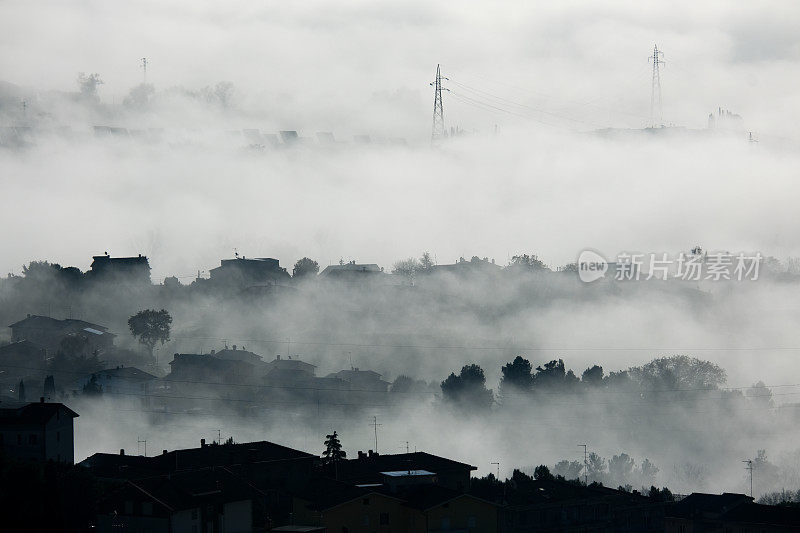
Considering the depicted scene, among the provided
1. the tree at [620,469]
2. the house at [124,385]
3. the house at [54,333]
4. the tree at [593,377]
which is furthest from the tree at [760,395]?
the house at [54,333]

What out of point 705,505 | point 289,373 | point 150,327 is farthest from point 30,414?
point 150,327

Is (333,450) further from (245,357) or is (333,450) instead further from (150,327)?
(150,327)

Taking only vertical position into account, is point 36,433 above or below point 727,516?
above

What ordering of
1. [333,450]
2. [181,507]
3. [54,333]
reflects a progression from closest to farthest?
[181,507] → [333,450] → [54,333]

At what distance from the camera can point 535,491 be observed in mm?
82375

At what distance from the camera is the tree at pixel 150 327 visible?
185 m

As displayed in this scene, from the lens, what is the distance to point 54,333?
595 feet

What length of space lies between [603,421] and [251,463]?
254 feet

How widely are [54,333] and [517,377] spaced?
206ft

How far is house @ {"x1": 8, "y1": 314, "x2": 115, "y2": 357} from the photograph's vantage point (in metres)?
179

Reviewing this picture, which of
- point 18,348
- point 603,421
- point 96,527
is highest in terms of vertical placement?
point 18,348

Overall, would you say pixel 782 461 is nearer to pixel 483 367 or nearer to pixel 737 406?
pixel 737 406

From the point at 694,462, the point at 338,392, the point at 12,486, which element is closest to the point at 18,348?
the point at 338,392

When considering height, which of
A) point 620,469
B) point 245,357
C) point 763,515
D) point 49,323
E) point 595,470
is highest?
point 49,323
